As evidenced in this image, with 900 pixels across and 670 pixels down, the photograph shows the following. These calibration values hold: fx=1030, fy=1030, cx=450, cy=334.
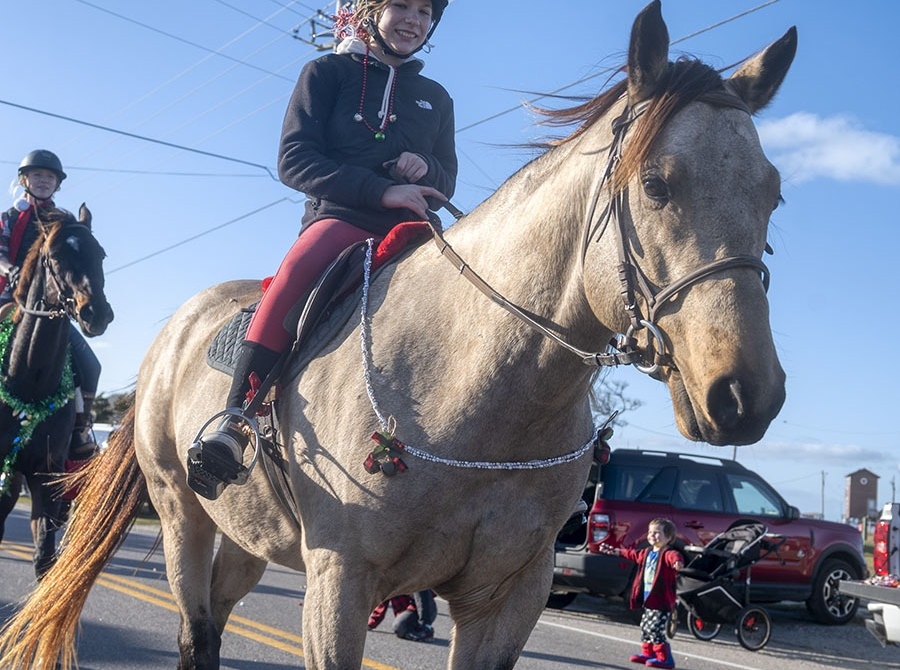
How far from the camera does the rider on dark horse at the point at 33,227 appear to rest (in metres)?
8.12

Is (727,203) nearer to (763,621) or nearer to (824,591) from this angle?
(763,621)

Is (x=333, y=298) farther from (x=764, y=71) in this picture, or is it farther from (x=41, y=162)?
(x=41, y=162)

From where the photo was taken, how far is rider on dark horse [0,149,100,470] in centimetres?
812

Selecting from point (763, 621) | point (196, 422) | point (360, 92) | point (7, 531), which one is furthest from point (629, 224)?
point (7, 531)

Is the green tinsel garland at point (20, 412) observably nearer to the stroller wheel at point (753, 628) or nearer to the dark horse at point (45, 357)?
the dark horse at point (45, 357)

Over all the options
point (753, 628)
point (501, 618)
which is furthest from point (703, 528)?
point (501, 618)

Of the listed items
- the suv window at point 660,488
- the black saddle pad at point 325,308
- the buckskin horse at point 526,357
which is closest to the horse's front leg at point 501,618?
the buckskin horse at point 526,357

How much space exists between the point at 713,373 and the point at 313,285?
71.4 inches

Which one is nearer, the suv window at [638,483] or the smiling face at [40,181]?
the smiling face at [40,181]

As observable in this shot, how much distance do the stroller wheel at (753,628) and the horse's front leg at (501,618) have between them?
829 centimetres

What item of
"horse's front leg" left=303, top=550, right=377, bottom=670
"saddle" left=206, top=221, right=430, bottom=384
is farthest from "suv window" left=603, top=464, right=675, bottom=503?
"horse's front leg" left=303, top=550, right=377, bottom=670

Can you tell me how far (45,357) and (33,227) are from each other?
1.52 metres

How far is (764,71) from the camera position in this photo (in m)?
3.08

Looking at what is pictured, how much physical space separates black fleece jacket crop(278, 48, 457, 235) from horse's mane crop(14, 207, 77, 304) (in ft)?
12.4
